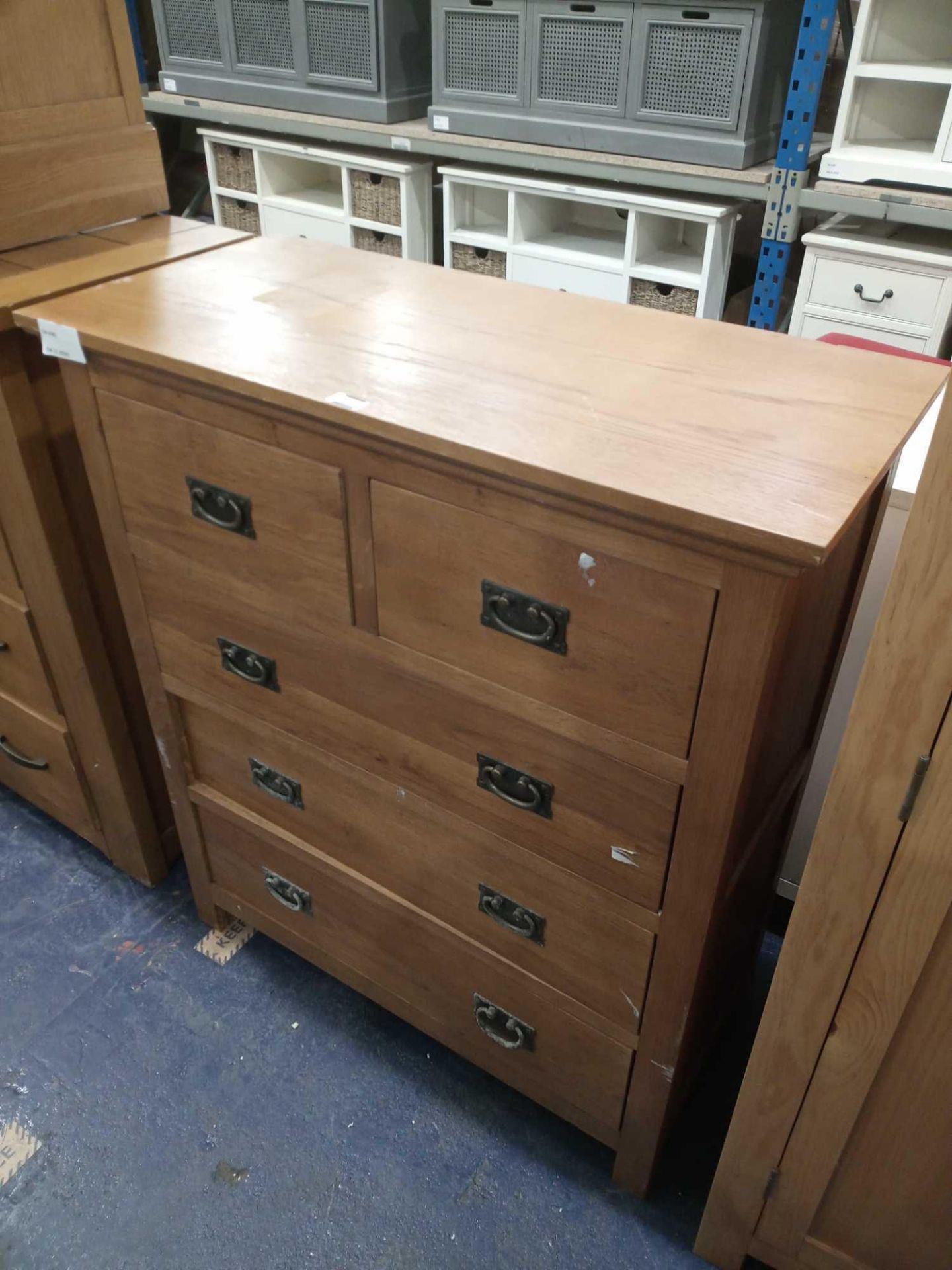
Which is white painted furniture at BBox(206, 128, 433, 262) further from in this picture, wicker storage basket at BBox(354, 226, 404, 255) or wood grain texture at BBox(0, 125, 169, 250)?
wood grain texture at BBox(0, 125, 169, 250)

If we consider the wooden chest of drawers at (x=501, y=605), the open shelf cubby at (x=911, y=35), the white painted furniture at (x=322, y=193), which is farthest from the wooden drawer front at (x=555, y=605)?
the white painted furniture at (x=322, y=193)

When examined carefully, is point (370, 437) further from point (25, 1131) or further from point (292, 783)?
point (25, 1131)

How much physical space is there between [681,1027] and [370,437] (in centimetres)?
70

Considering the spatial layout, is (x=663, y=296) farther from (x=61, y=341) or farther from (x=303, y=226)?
(x=61, y=341)

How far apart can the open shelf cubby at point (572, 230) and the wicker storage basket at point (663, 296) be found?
0.24 ft

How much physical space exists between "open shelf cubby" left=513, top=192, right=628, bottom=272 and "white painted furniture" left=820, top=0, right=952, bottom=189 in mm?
555

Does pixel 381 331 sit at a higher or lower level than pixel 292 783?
higher

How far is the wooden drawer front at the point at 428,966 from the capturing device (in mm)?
1122

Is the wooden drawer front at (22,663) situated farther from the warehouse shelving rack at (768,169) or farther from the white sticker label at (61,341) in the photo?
the warehouse shelving rack at (768,169)

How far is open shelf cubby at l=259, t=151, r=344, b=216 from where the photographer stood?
9.61 feet

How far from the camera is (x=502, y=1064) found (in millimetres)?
1243

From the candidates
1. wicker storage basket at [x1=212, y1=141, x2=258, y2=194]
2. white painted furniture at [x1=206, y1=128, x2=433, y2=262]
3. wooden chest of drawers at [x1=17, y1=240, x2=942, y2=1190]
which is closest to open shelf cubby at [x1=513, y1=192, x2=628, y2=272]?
white painted furniture at [x1=206, y1=128, x2=433, y2=262]

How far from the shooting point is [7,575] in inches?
55.2

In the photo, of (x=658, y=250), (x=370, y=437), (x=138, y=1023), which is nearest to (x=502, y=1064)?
(x=138, y=1023)
